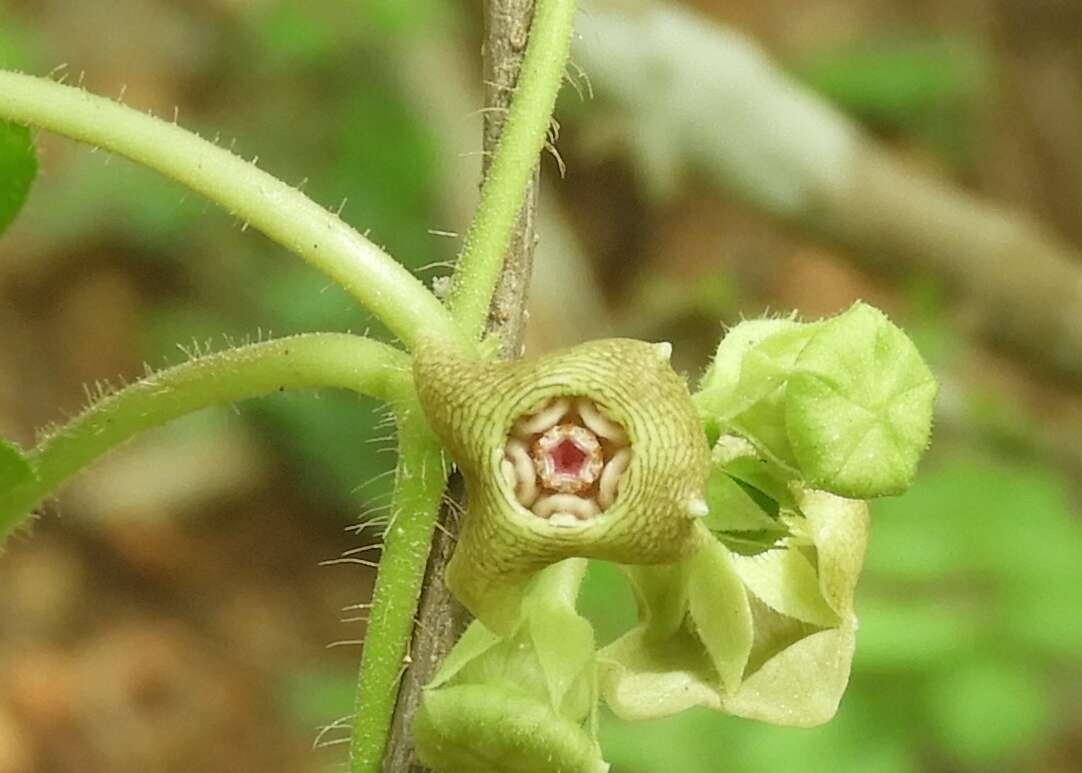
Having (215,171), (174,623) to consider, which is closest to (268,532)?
(174,623)

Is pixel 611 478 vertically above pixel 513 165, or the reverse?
pixel 513 165

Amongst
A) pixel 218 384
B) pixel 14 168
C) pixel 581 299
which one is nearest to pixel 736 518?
pixel 218 384

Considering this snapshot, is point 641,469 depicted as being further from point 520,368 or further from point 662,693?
point 662,693

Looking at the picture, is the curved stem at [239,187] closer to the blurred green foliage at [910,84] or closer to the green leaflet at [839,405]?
the green leaflet at [839,405]

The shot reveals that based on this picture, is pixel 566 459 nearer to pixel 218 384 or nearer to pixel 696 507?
pixel 696 507

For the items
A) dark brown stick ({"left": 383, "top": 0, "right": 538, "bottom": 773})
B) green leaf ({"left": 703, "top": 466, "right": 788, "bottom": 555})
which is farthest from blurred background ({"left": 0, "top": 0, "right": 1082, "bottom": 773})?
green leaf ({"left": 703, "top": 466, "right": 788, "bottom": 555})

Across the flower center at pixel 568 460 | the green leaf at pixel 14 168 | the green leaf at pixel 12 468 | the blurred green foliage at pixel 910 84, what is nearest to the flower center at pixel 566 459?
the flower center at pixel 568 460

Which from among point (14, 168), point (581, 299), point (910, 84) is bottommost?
point (14, 168)
